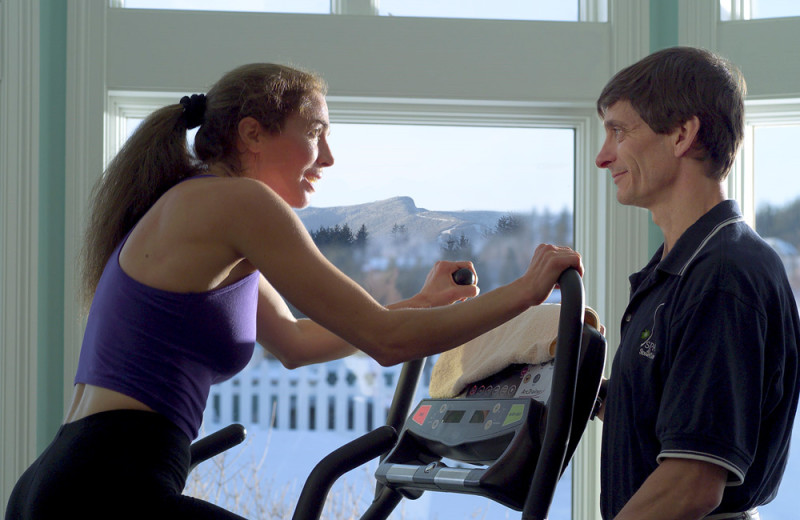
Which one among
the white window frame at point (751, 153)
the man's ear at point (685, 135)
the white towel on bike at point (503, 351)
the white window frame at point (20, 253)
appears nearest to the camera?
the man's ear at point (685, 135)

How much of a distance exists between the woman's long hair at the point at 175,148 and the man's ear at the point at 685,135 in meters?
0.66

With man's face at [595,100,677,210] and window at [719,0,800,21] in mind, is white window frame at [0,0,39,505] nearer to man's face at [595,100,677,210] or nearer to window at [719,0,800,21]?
man's face at [595,100,677,210]

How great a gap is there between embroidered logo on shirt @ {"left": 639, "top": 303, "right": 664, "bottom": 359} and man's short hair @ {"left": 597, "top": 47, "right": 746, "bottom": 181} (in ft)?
0.99

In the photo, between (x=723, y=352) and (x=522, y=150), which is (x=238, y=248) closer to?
(x=723, y=352)

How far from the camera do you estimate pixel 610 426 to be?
1444mm

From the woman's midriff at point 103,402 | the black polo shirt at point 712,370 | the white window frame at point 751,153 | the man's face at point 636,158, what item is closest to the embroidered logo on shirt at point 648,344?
the black polo shirt at point 712,370

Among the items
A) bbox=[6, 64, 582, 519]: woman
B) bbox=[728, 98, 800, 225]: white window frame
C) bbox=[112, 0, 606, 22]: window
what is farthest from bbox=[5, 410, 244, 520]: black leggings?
bbox=[728, 98, 800, 225]: white window frame

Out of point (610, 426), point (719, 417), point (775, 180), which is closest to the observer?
point (719, 417)

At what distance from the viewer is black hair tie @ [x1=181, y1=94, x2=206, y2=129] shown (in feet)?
5.01

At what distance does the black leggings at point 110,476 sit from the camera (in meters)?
1.20

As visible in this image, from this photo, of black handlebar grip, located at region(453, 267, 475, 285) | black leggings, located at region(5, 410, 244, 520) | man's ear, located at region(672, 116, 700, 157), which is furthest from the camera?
black handlebar grip, located at region(453, 267, 475, 285)

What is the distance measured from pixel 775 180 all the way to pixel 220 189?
217 cm

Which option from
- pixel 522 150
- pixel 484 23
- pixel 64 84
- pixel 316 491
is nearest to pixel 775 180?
pixel 522 150

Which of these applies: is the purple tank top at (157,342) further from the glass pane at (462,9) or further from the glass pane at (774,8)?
the glass pane at (774,8)
